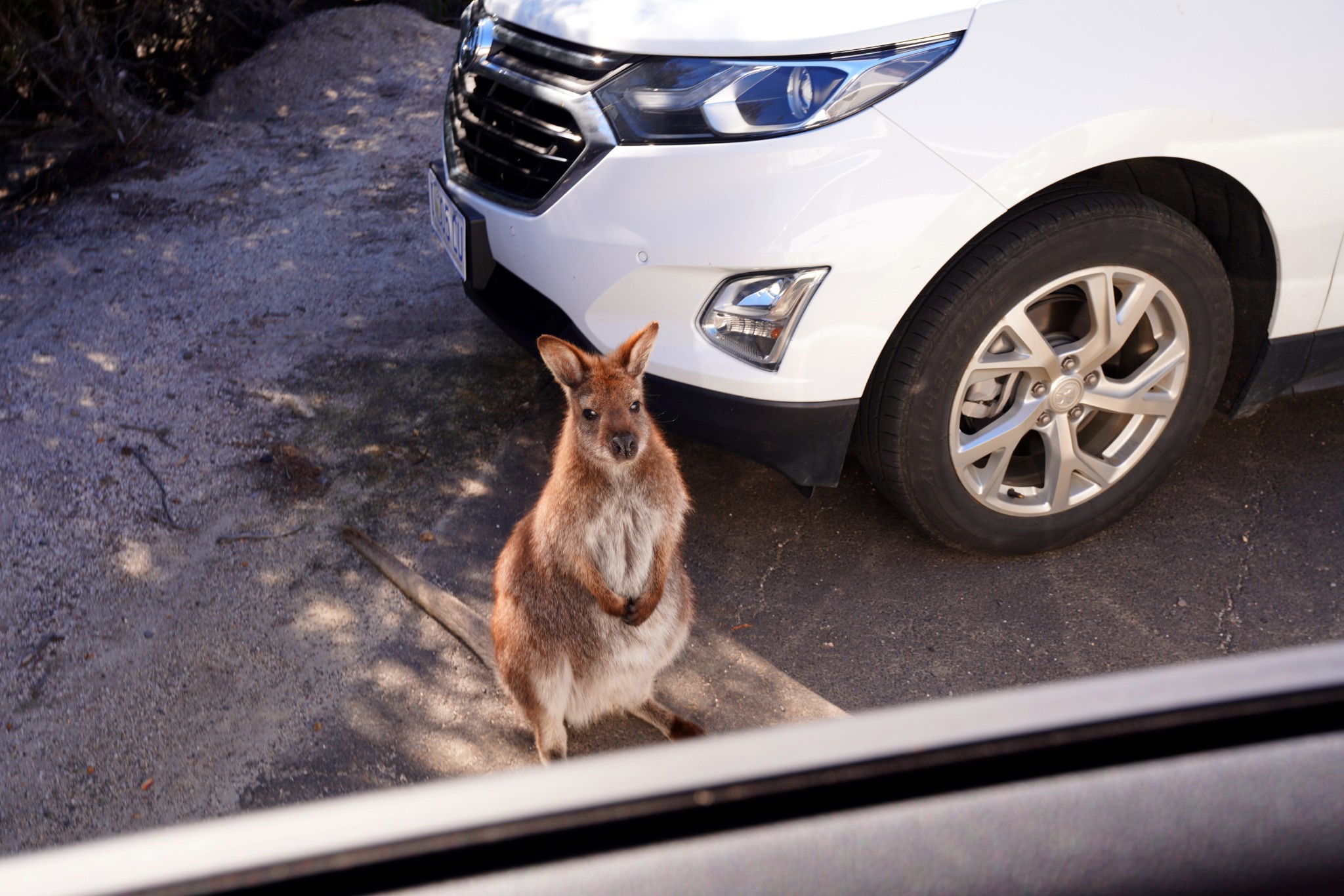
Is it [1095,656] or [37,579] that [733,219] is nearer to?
[1095,656]

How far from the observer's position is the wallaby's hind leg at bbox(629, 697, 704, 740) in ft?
9.59

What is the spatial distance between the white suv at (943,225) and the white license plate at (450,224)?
105 mm

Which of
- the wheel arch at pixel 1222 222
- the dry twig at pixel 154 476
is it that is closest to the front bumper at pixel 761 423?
the wheel arch at pixel 1222 222

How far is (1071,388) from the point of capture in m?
3.19

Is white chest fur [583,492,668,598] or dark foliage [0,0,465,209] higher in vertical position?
white chest fur [583,492,668,598]

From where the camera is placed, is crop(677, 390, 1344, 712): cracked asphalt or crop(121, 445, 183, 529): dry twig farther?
crop(121, 445, 183, 529): dry twig

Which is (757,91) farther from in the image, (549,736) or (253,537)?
(253,537)

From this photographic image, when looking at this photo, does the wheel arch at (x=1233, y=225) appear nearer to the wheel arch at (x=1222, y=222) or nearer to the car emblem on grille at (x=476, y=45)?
the wheel arch at (x=1222, y=222)

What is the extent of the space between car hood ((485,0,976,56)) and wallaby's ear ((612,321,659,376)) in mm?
864

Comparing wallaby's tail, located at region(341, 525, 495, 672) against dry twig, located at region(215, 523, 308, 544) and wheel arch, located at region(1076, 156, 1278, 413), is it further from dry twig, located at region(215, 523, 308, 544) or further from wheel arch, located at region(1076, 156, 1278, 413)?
wheel arch, located at region(1076, 156, 1278, 413)

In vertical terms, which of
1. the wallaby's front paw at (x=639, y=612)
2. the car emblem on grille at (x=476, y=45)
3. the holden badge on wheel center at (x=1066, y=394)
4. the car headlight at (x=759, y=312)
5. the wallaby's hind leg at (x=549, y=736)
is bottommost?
the wallaby's hind leg at (x=549, y=736)

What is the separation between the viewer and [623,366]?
9.52ft

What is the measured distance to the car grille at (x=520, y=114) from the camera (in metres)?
3.18

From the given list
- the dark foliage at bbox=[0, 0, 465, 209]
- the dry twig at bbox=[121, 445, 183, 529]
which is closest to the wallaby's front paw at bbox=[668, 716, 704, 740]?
the dry twig at bbox=[121, 445, 183, 529]
